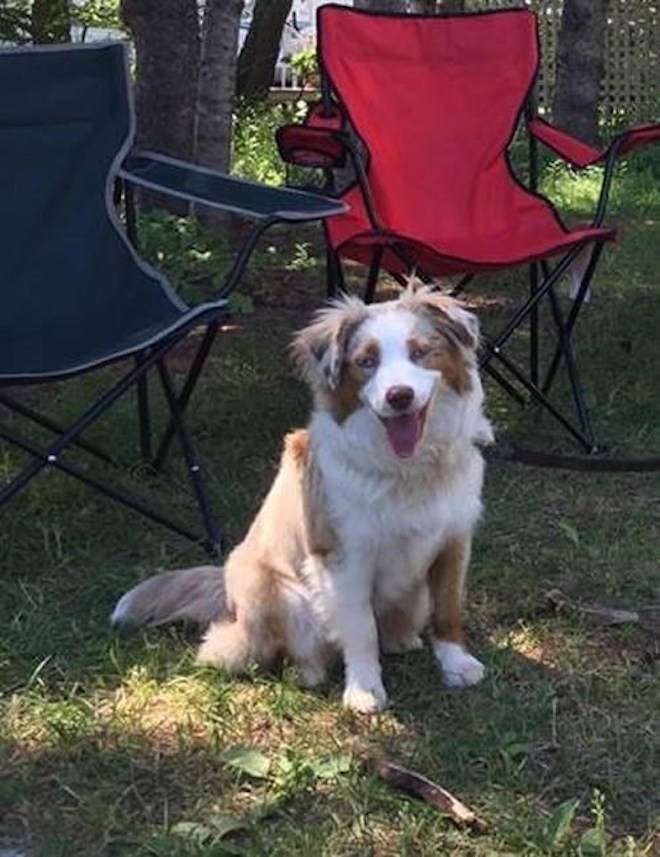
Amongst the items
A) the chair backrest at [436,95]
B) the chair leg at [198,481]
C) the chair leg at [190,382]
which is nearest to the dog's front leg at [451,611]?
the chair leg at [198,481]

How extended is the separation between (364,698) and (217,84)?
3.34m

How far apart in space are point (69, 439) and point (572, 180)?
5.76 metres

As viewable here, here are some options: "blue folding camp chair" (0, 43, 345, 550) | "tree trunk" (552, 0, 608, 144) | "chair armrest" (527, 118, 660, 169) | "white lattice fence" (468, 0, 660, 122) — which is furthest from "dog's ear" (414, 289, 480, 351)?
"white lattice fence" (468, 0, 660, 122)

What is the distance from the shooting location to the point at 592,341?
489 centimetres

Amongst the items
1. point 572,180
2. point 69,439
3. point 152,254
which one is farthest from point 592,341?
point 572,180

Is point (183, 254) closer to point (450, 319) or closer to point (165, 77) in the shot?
point (165, 77)

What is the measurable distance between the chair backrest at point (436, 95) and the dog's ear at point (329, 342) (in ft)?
5.66

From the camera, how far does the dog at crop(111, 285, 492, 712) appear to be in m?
2.49

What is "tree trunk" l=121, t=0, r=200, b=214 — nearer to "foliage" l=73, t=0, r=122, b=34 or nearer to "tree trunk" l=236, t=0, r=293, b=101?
"foliage" l=73, t=0, r=122, b=34

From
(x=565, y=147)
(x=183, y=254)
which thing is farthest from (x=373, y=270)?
(x=183, y=254)

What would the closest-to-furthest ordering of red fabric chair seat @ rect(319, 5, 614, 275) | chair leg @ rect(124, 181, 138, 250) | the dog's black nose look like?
the dog's black nose < chair leg @ rect(124, 181, 138, 250) < red fabric chair seat @ rect(319, 5, 614, 275)

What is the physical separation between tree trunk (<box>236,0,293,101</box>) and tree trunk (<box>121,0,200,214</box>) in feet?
15.6

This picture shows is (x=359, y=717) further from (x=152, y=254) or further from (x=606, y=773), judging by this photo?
(x=152, y=254)

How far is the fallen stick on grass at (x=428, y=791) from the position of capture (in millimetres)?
2115
